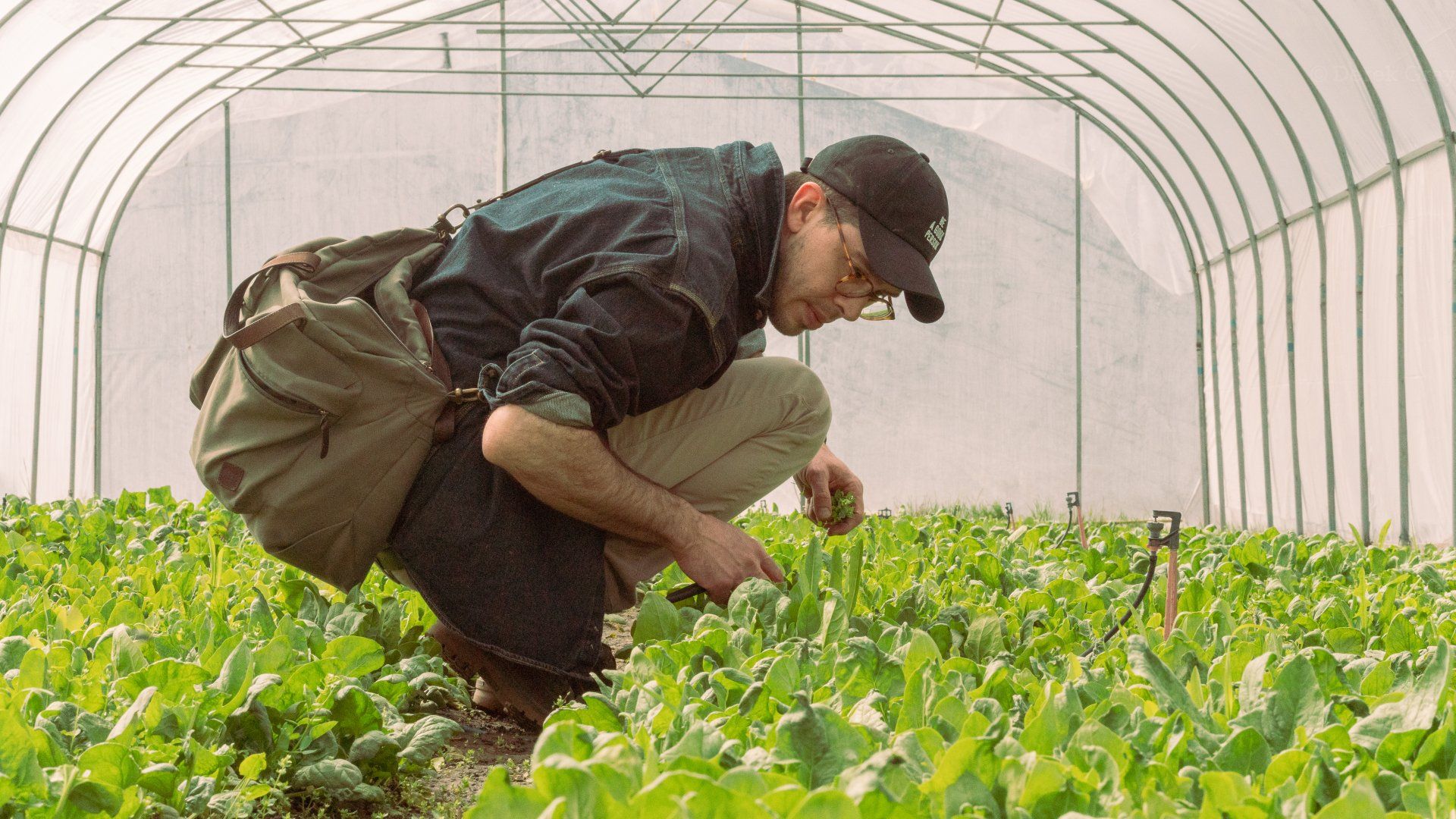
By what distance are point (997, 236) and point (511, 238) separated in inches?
354

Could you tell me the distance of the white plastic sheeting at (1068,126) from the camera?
6832mm

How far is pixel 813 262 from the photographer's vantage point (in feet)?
9.05

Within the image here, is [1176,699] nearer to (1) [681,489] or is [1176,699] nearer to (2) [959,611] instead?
(2) [959,611]

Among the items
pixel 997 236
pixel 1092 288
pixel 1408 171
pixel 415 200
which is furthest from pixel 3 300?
pixel 1408 171

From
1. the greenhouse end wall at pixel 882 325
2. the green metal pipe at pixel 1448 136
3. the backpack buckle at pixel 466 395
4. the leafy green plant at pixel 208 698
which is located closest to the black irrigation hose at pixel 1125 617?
the leafy green plant at pixel 208 698

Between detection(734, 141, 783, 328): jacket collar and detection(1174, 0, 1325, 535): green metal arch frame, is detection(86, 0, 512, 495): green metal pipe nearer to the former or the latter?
detection(1174, 0, 1325, 535): green metal arch frame

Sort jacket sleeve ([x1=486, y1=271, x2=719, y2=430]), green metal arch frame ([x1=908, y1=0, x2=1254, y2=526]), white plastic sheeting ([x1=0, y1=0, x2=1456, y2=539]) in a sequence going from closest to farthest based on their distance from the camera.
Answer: jacket sleeve ([x1=486, y1=271, x2=719, y2=430]), white plastic sheeting ([x1=0, y1=0, x2=1456, y2=539]), green metal arch frame ([x1=908, y1=0, x2=1254, y2=526])

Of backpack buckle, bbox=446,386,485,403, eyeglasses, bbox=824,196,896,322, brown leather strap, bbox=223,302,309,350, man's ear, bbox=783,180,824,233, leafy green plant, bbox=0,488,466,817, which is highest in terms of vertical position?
man's ear, bbox=783,180,824,233

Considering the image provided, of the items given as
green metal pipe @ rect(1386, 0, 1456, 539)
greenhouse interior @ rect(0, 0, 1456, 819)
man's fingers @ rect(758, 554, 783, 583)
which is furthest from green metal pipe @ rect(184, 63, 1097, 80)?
man's fingers @ rect(758, 554, 783, 583)

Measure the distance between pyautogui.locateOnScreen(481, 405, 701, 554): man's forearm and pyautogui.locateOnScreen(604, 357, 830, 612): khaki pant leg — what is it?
28 cm

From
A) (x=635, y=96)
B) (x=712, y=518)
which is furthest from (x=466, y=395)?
(x=635, y=96)

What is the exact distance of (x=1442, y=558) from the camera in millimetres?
4234

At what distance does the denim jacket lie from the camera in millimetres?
2436

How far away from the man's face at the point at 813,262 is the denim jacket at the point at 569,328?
2.1 inches
